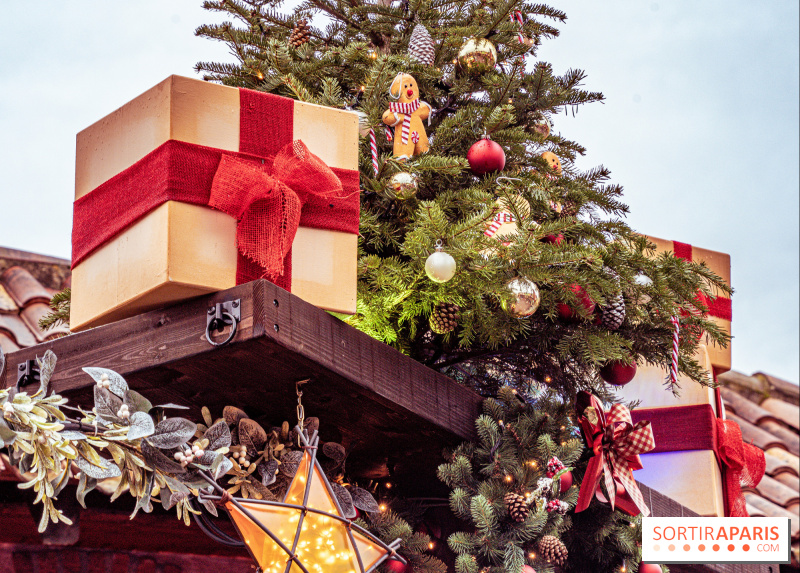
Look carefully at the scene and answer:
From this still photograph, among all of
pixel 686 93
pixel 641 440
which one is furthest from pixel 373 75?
A: pixel 686 93

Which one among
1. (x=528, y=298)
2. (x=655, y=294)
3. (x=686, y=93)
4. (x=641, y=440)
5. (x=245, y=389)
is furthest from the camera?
(x=686, y=93)

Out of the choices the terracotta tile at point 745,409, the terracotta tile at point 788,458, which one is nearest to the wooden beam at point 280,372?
the terracotta tile at point 788,458

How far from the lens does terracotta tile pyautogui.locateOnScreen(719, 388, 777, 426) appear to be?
498 cm

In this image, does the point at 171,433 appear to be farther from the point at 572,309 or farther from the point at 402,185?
the point at 572,309

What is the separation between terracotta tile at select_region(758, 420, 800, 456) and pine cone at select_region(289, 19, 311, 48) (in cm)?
359

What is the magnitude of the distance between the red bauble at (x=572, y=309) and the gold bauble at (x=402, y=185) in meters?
0.35

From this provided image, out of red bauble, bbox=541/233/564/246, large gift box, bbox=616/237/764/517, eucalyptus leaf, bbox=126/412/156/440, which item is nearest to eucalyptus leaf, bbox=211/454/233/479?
eucalyptus leaf, bbox=126/412/156/440

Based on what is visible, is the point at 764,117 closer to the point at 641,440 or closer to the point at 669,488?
the point at 669,488

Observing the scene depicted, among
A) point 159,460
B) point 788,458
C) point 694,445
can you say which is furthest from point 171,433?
point 788,458

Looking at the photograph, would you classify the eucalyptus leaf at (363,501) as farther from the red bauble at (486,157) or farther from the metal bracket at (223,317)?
the red bauble at (486,157)

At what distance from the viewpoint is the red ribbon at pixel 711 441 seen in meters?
2.37

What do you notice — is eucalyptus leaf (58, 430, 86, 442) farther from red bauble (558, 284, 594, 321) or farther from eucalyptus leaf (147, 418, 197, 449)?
red bauble (558, 284, 594, 321)

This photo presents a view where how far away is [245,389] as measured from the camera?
1456 millimetres

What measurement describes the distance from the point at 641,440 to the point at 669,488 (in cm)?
54
